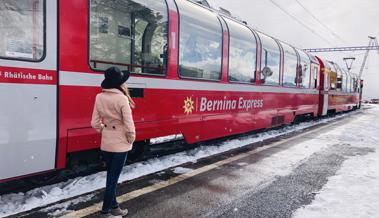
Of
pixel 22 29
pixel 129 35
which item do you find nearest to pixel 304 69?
pixel 129 35

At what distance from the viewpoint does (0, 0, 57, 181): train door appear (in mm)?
3466

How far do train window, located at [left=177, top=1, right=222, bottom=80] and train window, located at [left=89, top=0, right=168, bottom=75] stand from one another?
545 mm

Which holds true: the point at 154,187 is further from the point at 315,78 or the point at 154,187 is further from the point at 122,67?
the point at 315,78

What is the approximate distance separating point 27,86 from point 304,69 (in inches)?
454

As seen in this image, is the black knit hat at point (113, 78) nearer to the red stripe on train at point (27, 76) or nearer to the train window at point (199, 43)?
the red stripe on train at point (27, 76)

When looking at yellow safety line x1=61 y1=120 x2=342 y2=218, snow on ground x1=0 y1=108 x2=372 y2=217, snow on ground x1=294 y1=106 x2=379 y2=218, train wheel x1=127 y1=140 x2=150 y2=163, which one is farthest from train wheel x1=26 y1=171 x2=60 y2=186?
snow on ground x1=294 y1=106 x2=379 y2=218

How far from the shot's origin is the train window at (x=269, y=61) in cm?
940

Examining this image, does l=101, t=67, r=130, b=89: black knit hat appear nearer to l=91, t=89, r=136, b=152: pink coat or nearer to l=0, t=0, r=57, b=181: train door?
l=91, t=89, r=136, b=152: pink coat

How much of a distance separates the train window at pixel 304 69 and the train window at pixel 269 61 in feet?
9.13

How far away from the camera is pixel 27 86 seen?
359 centimetres

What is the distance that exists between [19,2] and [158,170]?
3048mm

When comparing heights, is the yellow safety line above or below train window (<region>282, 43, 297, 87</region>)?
below

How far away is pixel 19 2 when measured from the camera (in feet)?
11.8

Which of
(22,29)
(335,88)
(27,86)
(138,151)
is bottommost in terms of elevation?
(138,151)
